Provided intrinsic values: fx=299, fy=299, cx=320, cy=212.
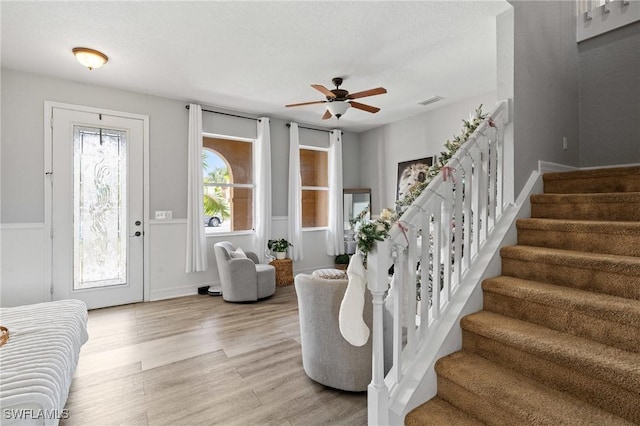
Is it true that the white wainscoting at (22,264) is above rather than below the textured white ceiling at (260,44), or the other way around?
below

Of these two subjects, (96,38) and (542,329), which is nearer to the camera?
(542,329)

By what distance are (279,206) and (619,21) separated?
486 cm

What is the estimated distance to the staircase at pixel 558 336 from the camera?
124cm

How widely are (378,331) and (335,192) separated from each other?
15.4 ft

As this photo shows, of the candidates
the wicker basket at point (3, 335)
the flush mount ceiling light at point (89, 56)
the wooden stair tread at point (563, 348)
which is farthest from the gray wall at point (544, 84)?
the flush mount ceiling light at point (89, 56)

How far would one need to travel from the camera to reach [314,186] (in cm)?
624

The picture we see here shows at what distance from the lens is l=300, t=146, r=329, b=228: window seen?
614cm

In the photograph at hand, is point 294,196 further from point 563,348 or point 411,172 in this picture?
point 563,348

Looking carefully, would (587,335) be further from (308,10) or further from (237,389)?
(308,10)

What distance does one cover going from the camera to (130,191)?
4.17 meters

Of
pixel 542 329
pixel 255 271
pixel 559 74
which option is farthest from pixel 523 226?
pixel 255 271

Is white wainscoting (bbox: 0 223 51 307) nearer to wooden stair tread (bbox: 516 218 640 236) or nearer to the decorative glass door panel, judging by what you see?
the decorative glass door panel

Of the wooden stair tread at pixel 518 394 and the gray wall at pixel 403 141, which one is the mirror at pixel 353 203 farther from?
the wooden stair tread at pixel 518 394

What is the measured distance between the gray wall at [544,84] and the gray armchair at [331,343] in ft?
5.63
